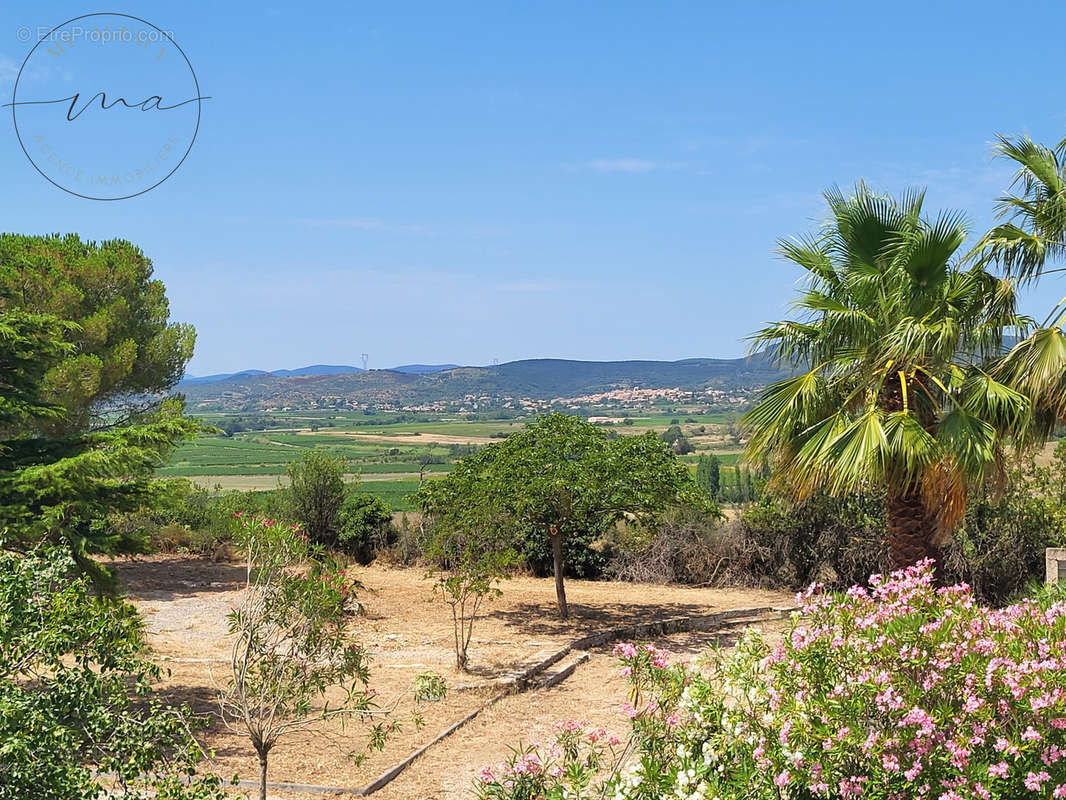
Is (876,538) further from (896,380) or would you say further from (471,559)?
(471,559)

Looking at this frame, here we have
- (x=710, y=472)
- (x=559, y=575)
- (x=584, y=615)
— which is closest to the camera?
(x=559, y=575)

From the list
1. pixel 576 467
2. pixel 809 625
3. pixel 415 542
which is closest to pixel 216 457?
pixel 415 542

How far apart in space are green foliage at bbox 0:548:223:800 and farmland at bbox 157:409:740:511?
16647mm

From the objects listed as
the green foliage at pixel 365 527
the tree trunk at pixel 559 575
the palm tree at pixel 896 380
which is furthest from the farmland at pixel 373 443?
the palm tree at pixel 896 380

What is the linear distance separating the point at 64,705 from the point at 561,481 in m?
7.68

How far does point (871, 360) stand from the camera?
33.2 feet

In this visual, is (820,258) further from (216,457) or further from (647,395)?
(647,395)

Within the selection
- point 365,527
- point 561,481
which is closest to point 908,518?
point 561,481

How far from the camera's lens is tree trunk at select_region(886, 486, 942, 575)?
10156 millimetres

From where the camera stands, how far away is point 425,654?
10.9 m

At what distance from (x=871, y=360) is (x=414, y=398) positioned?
11691 centimetres

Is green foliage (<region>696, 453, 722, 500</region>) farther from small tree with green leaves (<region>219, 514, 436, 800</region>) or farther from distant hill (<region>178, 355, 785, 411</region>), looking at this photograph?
distant hill (<region>178, 355, 785, 411</region>)

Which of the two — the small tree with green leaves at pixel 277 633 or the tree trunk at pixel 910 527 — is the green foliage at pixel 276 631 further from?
the tree trunk at pixel 910 527

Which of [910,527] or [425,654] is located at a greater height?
[910,527]
